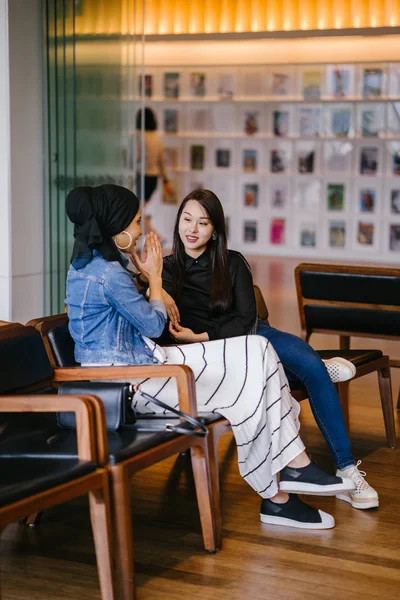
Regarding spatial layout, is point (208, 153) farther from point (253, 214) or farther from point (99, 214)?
point (99, 214)

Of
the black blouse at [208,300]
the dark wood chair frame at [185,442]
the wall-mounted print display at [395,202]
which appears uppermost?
the wall-mounted print display at [395,202]

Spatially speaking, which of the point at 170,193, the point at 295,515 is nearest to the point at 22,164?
the point at 295,515

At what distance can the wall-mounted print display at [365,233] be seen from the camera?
37.5 feet

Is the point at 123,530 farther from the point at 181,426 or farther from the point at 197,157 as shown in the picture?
the point at 197,157

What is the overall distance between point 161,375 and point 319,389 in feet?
3.05

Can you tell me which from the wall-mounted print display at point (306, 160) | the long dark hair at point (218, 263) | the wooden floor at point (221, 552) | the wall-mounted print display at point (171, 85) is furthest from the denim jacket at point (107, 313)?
the wall-mounted print display at point (171, 85)

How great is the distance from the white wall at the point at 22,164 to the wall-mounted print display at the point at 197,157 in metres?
6.86

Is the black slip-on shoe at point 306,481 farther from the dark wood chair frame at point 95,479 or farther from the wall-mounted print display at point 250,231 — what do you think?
the wall-mounted print display at point 250,231

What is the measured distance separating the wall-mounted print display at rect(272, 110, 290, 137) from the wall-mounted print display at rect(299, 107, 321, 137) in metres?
0.19

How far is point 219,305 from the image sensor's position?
3.82m

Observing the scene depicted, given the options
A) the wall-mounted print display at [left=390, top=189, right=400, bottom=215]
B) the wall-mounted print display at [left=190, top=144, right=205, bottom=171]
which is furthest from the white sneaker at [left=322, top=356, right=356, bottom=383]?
the wall-mounted print display at [left=190, top=144, right=205, bottom=171]

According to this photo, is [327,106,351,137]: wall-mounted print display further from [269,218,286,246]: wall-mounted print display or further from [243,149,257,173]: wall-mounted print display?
[269,218,286,246]: wall-mounted print display

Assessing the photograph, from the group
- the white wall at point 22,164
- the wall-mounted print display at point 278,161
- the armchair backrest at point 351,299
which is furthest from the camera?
the wall-mounted print display at point 278,161

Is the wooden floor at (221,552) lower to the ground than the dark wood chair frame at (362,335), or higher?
lower
